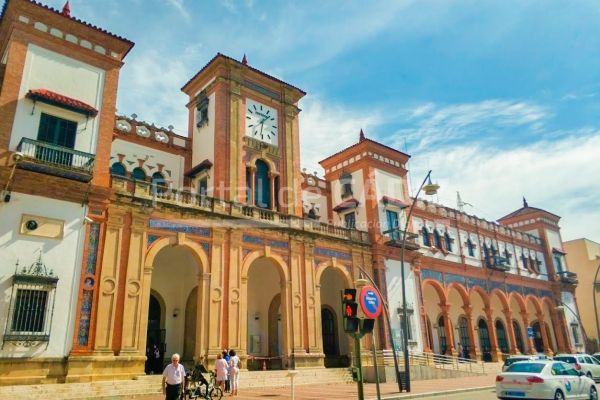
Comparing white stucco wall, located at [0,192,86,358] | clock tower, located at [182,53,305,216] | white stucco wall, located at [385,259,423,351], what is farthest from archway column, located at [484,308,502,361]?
white stucco wall, located at [0,192,86,358]

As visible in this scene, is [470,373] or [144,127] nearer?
[144,127]

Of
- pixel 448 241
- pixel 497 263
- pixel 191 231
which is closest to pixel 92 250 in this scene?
pixel 191 231

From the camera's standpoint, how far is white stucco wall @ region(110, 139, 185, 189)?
2281cm

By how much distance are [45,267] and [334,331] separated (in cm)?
1658

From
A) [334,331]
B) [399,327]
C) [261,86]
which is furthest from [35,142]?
[399,327]

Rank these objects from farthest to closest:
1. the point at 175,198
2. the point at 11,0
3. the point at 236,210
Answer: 1. the point at 236,210
2. the point at 175,198
3. the point at 11,0

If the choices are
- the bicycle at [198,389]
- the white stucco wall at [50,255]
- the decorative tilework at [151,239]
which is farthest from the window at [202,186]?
the bicycle at [198,389]

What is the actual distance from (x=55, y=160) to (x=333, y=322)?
688 inches

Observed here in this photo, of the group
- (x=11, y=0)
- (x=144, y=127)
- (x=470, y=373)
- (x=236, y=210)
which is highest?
(x=11, y=0)

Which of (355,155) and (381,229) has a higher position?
(355,155)

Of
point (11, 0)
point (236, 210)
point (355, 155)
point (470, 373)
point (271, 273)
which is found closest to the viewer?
point (11, 0)

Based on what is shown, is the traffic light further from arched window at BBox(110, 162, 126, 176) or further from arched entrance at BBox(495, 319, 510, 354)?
arched entrance at BBox(495, 319, 510, 354)

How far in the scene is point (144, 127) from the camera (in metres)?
23.9

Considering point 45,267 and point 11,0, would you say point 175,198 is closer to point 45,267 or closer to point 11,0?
point 45,267
